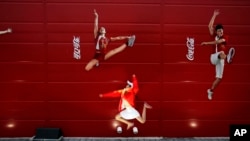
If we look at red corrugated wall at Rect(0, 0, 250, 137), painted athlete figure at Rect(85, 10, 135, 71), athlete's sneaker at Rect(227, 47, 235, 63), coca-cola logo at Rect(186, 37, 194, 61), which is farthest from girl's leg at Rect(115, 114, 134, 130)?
athlete's sneaker at Rect(227, 47, 235, 63)

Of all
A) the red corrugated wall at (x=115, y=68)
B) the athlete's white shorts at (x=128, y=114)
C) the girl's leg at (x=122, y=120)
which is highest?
the red corrugated wall at (x=115, y=68)

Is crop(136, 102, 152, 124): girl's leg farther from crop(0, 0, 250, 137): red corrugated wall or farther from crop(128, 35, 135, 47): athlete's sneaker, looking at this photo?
crop(128, 35, 135, 47): athlete's sneaker

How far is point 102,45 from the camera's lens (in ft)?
20.7

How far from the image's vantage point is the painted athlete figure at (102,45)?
6320 millimetres

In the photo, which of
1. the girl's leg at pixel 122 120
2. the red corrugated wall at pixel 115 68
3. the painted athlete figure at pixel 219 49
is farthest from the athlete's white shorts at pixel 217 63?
the girl's leg at pixel 122 120

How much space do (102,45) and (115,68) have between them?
53cm

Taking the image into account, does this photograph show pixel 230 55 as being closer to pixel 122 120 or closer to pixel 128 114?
pixel 128 114

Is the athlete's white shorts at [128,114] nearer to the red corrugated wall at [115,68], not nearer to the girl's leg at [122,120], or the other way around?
the girl's leg at [122,120]

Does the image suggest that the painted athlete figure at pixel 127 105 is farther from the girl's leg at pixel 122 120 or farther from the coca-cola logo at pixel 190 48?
the coca-cola logo at pixel 190 48

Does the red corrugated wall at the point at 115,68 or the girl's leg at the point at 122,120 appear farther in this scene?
the girl's leg at the point at 122,120

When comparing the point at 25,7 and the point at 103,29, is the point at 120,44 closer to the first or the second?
the point at 103,29

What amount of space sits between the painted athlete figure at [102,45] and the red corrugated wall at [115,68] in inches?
3.9

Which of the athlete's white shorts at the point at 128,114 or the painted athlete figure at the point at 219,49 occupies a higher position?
the painted athlete figure at the point at 219,49

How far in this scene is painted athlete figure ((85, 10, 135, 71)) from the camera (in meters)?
6.32
